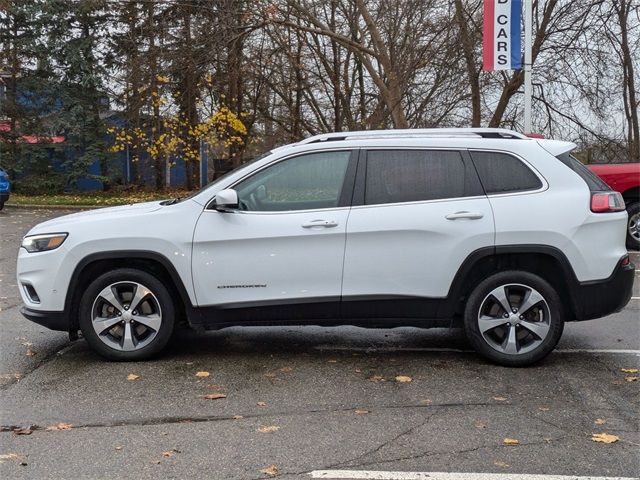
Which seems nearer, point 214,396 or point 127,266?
point 214,396

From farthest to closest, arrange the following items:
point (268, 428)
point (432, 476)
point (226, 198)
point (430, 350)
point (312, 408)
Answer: point (430, 350) < point (226, 198) < point (312, 408) < point (268, 428) < point (432, 476)

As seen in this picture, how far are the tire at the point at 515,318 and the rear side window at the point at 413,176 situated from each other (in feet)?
2.63

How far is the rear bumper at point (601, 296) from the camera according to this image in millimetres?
5320

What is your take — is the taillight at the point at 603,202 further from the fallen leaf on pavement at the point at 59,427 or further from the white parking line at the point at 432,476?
the fallen leaf on pavement at the point at 59,427

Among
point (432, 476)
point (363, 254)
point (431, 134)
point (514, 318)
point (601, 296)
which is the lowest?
point (432, 476)

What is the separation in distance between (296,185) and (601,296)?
2.54 metres

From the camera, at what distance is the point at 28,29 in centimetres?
2789

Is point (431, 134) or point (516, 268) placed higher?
point (431, 134)

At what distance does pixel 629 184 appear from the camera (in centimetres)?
1187

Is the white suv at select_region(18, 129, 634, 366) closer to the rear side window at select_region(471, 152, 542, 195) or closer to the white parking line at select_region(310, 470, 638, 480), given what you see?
the rear side window at select_region(471, 152, 542, 195)

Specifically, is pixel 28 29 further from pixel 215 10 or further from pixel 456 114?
pixel 456 114

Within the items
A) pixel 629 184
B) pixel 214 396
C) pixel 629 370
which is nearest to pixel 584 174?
pixel 629 370

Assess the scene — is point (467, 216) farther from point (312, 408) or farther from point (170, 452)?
point (170, 452)

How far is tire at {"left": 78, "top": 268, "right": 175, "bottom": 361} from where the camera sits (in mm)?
5422
